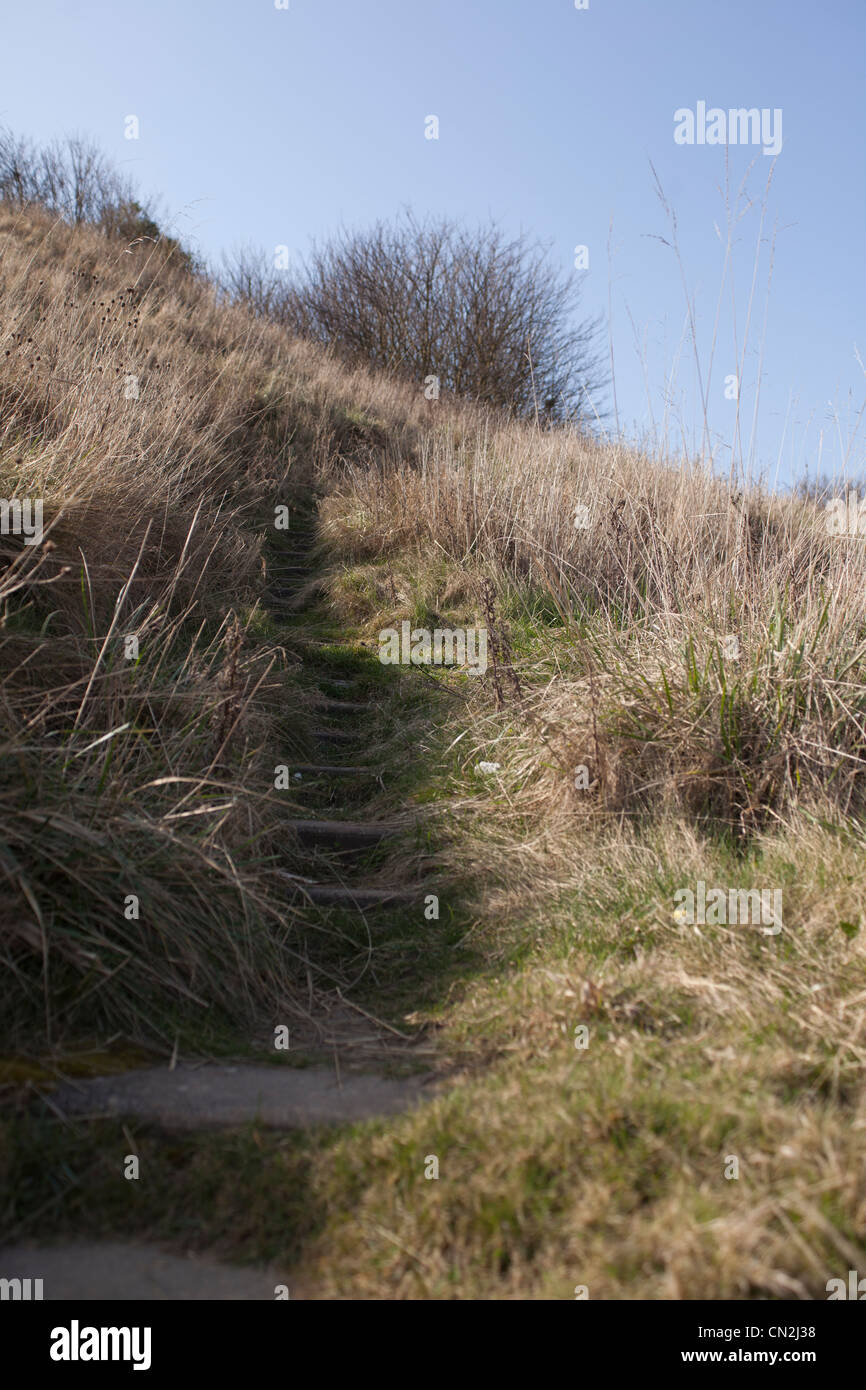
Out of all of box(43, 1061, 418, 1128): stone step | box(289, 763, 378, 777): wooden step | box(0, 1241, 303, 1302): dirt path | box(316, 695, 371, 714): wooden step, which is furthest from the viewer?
box(316, 695, 371, 714): wooden step

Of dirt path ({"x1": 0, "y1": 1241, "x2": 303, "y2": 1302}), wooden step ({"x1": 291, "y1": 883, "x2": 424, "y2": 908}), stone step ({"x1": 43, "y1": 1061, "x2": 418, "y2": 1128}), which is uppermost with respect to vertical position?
wooden step ({"x1": 291, "y1": 883, "x2": 424, "y2": 908})

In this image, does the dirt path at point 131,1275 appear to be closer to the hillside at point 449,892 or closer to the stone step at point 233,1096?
the hillside at point 449,892

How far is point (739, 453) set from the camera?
4398 millimetres

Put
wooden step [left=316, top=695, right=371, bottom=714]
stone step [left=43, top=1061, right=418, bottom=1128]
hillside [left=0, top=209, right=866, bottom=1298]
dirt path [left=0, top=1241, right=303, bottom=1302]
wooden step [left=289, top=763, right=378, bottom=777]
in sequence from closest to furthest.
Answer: dirt path [left=0, top=1241, right=303, bottom=1302], hillside [left=0, top=209, right=866, bottom=1298], stone step [left=43, top=1061, right=418, bottom=1128], wooden step [left=289, top=763, right=378, bottom=777], wooden step [left=316, top=695, right=371, bottom=714]

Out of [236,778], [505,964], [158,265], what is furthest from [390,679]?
[158,265]

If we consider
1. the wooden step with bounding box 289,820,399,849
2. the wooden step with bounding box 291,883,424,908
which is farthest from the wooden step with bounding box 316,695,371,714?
the wooden step with bounding box 291,883,424,908

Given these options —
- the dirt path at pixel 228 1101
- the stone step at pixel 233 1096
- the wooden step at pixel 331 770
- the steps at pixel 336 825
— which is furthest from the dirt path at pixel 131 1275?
the wooden step at pixel 331 770

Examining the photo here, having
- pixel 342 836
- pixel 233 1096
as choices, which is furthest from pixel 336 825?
pixel 233 1096

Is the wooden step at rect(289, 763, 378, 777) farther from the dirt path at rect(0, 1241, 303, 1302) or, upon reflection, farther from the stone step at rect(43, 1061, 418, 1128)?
the dirt path at rect(0, 1241, 303, 1302)

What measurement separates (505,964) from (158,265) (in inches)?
487

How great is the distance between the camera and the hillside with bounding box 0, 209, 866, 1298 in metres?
1.91

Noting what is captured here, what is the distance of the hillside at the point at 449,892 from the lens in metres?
1.91

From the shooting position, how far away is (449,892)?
3637 mm

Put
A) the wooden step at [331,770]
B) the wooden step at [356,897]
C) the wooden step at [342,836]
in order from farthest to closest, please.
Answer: the wooden step at [331,770]
the wooden step at [342,836]
the wooden step at [356,897]
